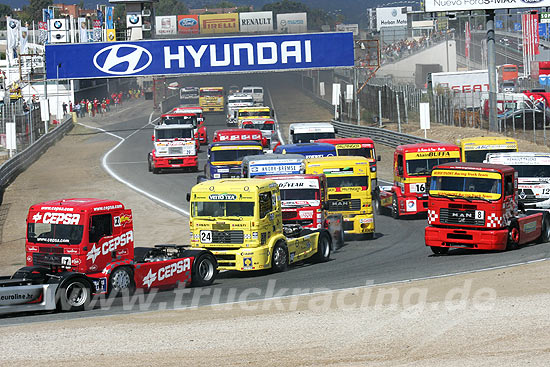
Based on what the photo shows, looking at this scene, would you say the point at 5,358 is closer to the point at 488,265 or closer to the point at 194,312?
the point at 194,312

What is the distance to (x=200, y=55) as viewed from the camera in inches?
2386

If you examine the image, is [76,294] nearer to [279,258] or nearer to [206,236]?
[206,236]

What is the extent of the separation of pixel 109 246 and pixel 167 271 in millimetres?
1513

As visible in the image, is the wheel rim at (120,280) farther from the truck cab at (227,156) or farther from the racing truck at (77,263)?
the truck cab at (227,156)

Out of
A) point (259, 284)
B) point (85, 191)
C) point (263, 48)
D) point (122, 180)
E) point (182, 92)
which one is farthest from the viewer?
point (182, 92)

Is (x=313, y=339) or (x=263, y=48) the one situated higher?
(x=263, y=48)

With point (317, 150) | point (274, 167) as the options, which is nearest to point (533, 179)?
point (274, 167)

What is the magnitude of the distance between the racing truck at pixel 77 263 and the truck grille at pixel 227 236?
5.34 ft

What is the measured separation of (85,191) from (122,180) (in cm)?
359

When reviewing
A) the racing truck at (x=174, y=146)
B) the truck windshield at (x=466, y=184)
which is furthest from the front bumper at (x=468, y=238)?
the racing truck at (x=174, y=146)

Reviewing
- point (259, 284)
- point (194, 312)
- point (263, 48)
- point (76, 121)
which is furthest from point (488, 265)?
point (76, 121)

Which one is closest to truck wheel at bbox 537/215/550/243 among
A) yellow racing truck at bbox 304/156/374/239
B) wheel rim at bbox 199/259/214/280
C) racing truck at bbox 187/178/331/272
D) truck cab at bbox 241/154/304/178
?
yellow racing truck at bbox 304/156/374/239

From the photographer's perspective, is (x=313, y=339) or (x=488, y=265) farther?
(x=488, y=265)

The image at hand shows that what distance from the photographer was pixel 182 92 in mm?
87312
